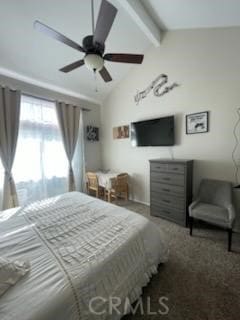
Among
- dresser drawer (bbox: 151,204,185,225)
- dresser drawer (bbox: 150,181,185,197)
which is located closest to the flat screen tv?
dresser drawer (bbox: 150,181,185,197)

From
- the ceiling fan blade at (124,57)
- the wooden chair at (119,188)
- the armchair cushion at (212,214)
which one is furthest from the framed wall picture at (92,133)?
the armchair cushion at (212,214)

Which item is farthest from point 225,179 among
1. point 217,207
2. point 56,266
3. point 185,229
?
point 56,266

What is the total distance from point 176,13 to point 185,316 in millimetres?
A: 3598

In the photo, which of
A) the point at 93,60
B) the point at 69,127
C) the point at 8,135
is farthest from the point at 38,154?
the point at 93,60

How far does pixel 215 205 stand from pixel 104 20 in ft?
8.86

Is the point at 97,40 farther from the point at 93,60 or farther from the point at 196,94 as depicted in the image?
the point at 196,94

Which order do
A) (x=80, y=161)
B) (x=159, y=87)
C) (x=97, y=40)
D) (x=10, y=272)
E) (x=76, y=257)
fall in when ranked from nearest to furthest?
(x=10, y=272) → (x=76, y=257) → (x=97, y=40) → (x=159, y=87) → (x=80, y=161)

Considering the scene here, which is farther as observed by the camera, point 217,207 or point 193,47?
point 193,47

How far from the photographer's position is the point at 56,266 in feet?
3.22

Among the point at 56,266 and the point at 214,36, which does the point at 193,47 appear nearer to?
the point at 214,36

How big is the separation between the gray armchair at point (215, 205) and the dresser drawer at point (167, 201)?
236 mm

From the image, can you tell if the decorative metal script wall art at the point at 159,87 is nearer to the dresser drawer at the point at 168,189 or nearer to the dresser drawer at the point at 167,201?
the dresser drawer at the point at 168,189

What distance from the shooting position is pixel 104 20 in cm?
146

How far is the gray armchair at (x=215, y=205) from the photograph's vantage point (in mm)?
2036
